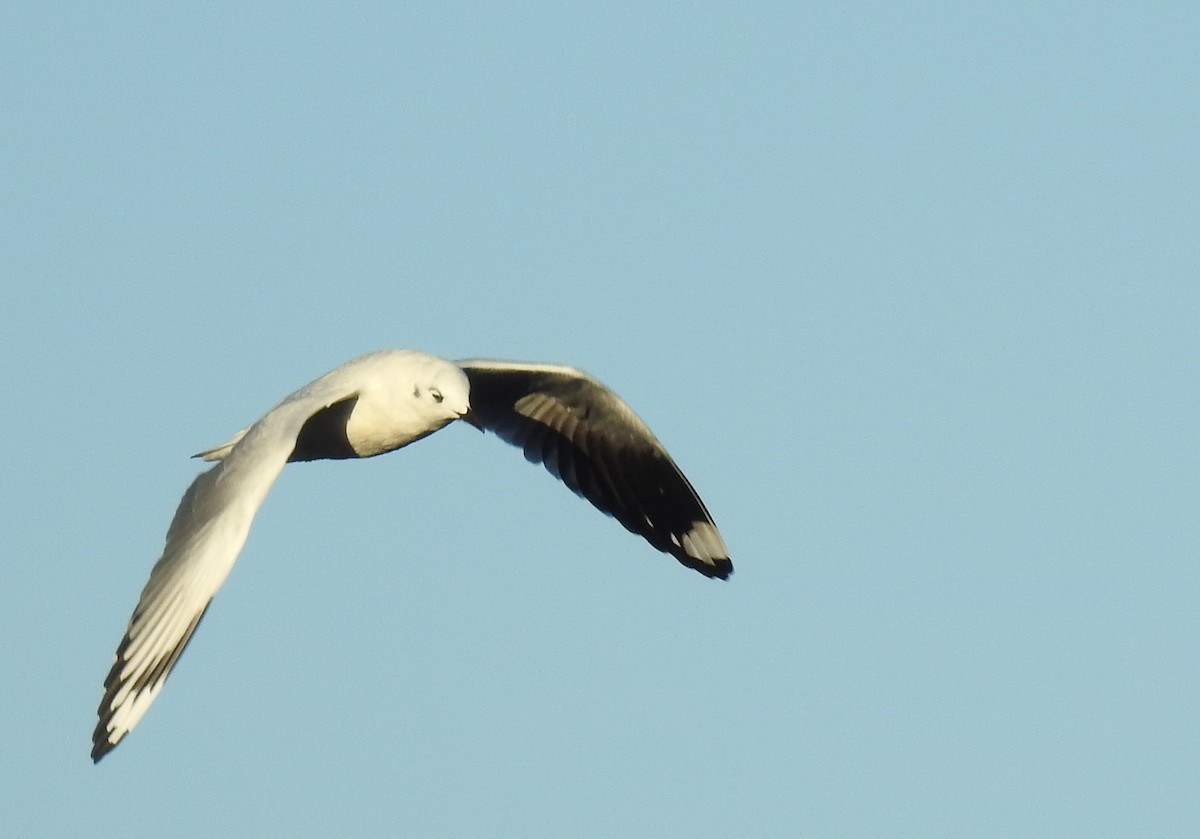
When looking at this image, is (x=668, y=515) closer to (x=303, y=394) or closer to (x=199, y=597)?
(x=303, y=394)

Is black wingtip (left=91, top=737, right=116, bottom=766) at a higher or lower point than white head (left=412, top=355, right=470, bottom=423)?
lower

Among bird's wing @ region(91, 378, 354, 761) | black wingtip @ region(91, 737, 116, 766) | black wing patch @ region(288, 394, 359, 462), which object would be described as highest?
black wing patch @ region(288, 394, 359, 462)

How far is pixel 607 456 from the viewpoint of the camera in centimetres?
1470

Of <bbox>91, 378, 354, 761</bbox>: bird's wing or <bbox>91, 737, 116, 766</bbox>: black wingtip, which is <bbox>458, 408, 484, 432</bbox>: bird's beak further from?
<bbox>91, 737, 116, 766</bbox>: black wingtip

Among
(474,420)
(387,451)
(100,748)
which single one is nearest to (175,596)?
(100,748)

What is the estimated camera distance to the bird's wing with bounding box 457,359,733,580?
1451 centimetres

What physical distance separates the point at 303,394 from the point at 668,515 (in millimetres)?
3044

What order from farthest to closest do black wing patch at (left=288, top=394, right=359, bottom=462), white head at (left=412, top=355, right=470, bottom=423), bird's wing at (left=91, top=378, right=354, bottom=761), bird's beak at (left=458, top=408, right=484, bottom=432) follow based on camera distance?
bird's beak at (left=458, top=408, right=484, bottom=432)
black wing patch at (left=288, top=394, right=359, bottom=462)
white head at (left=412, top=355, right=470, bottom=423)
bird's wing at (left=91, top=378, right=354, bottom=761)

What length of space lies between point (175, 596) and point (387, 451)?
274 cm

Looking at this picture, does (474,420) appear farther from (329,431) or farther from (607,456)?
(329,431)

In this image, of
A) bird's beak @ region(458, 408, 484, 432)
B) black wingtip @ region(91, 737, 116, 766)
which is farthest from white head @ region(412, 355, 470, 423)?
black wingtip @ region(91, 737, 116, 766)

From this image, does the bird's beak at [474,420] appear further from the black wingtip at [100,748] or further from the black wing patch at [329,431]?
the black wingtip at [100,748]

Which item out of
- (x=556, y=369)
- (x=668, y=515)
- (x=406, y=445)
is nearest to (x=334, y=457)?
(x=406, y=445)

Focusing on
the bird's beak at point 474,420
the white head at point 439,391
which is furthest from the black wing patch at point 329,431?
the bird's beak at point 474,420
